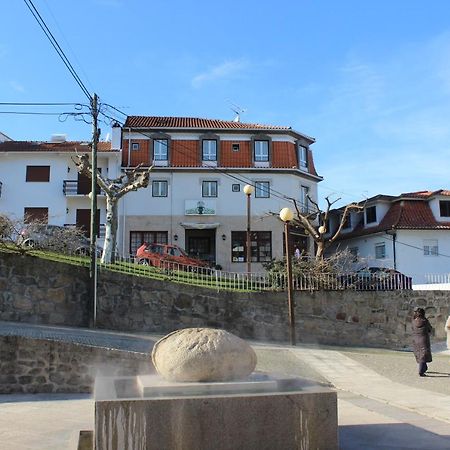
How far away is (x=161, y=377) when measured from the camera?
18.6 ft

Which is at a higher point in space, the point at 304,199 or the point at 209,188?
the point at 209,188

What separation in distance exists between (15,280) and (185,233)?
2070cm

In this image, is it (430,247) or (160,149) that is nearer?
(430,247)

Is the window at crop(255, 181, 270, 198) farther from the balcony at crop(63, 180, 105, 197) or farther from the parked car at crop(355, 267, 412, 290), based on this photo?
the parked car at crop(355, 267, 412, 290)

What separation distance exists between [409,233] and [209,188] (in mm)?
13374

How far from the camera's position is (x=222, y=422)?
4.93m

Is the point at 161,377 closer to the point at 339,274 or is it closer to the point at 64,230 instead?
the point at 339,274

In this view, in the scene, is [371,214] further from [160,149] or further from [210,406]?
[210,406]

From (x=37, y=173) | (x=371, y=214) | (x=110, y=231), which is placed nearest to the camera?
(x=110, y=231)

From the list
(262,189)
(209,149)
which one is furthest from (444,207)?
(209,149)

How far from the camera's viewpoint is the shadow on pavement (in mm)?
5582

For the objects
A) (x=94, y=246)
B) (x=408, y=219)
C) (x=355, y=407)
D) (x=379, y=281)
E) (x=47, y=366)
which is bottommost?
(x=355, y=407)

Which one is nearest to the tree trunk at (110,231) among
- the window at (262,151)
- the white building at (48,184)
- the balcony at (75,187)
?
the white building at (48,184)

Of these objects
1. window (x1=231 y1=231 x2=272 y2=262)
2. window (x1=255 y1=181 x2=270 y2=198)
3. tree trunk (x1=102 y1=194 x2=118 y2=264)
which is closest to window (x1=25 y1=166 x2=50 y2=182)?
window (x1=231 y1=231 x2=272 y2=262)
